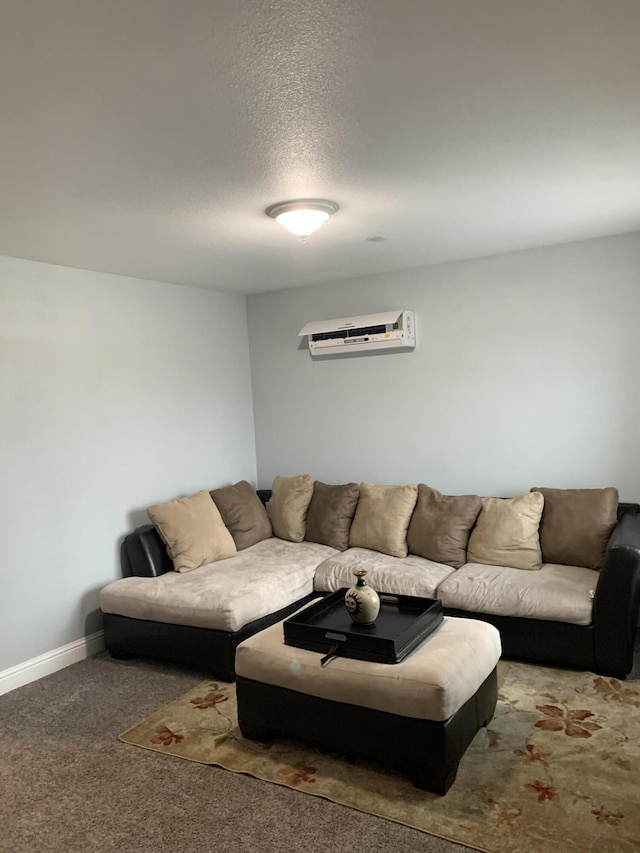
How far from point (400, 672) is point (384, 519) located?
2.00 metres

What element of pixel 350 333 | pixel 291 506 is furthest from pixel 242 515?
pixel 350 333

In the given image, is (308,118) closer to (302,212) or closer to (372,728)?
(302,212)

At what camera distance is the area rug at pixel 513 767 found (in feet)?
7.51

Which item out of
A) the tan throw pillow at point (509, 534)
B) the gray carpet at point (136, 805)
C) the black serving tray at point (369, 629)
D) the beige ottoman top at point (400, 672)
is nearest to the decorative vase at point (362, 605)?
the black serving tray at point (369, 629)

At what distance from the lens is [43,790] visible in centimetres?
274

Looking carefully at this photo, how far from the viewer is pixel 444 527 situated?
4.38 m

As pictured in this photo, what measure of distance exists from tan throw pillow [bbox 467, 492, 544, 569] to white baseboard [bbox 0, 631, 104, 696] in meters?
2.51

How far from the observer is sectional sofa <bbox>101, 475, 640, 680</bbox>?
11.4ft

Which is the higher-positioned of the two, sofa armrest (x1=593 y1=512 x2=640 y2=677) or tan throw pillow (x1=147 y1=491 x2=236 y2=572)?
tan throw pillow (x1=147 y1=491 x2=236 y2=572)

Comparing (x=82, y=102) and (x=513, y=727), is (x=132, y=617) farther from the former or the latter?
(x=82, y=102)

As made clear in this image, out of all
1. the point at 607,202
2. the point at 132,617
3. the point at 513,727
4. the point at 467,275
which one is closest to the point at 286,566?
the point at 132,617

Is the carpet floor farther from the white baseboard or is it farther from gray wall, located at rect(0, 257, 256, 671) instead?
gray wall, located at rect(0, 257, 256, 671)

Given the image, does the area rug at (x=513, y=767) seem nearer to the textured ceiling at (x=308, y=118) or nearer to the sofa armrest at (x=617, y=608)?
the sofa armrest at (x=617, y=608)

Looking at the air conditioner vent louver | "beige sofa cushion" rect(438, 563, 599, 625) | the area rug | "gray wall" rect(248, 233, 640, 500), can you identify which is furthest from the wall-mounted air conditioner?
the area rug
